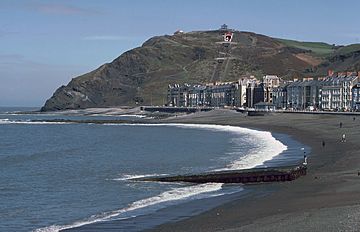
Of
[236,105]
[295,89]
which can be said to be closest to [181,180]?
[295,89]

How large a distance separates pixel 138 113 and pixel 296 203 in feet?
512

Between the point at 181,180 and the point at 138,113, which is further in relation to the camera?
the point at 138,113

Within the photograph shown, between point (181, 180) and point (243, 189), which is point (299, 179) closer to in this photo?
point (243, 189)

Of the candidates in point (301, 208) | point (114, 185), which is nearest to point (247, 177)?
point (114, 185)

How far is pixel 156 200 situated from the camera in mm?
24609

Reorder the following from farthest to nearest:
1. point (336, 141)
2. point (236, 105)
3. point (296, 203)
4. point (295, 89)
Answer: point (236, 105) → point (295, 89) → point (336, 141) → point (296, 203)

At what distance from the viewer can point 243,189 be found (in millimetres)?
27016

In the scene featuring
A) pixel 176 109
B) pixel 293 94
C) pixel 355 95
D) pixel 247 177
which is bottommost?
pixel 176 109

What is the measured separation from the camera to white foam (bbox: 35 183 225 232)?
2017 cm

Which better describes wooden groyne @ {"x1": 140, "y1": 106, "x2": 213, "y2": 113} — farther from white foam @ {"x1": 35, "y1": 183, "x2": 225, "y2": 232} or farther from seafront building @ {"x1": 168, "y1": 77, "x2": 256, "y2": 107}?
white foam @ {"x1": 35, "y1": 183, "x2": 225, "y2": 232}

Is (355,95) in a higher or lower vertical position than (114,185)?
higher

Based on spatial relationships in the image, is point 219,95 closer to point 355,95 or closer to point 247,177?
point 355,95

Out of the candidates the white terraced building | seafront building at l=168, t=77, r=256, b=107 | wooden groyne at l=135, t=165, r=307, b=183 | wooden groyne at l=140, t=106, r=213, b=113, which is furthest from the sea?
seafront building at l=168, t=77, r=256, b=107

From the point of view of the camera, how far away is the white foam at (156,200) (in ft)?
66.2
